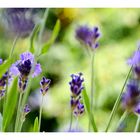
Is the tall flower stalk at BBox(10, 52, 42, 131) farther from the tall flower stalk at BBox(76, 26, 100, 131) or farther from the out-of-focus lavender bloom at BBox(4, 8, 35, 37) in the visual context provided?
the tall flower stalk at BBox(76, 26, 100, 131)

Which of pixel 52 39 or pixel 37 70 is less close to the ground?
pixel 52 39

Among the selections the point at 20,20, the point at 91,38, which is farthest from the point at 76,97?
the point at 20,20

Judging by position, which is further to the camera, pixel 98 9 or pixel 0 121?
pixel 98 9

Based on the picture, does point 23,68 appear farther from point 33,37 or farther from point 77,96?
point 77,96

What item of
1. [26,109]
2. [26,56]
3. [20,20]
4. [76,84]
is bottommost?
[26,109]
